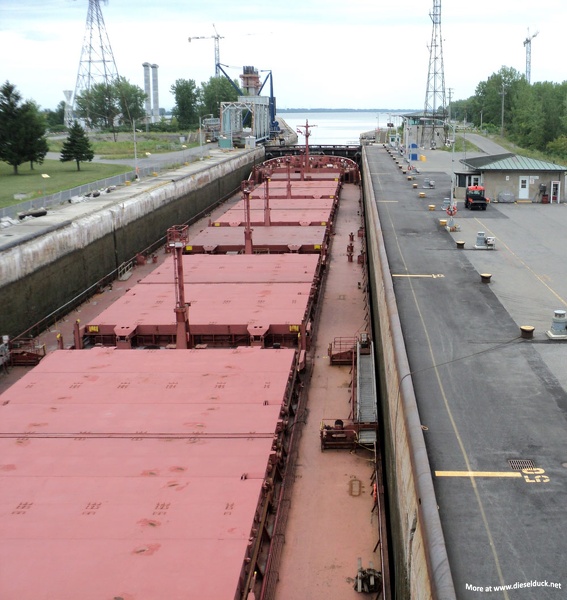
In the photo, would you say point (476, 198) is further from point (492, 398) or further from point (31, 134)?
point (31, 134)

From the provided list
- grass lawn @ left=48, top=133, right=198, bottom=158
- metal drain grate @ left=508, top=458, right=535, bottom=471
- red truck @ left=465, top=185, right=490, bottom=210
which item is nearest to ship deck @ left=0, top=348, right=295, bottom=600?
metal drain grate @ left=508, top=458, right=535, bottom=471

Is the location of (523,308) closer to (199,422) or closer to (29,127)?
(199,422)

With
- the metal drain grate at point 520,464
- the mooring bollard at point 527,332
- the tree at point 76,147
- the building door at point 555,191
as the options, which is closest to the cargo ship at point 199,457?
the metal drain grate at point 520,464

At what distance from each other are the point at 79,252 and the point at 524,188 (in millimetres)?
28201

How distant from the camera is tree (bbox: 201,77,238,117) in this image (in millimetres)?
174750

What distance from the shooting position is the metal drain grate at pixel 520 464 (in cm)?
1366

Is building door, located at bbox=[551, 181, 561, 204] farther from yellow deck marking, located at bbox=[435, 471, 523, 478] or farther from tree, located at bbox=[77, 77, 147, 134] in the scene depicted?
tree, located at bbox=[77, 77, 147, 134]

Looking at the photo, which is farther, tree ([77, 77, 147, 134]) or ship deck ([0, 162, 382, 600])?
tree ([77, 77, 147, 134])

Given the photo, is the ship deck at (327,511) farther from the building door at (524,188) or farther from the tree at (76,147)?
the tree at (76,147)

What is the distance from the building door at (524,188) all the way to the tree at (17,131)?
44380mm

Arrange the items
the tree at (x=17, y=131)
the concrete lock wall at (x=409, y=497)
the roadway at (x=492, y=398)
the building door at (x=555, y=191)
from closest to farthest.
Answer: the concrete lock wall at (x=409, y=497) < the roadway at (x=492, y=398) < the building door at (x=555, y=191) < the tree at (x=17, y=131)

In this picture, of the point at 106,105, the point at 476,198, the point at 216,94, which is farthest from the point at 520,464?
the point at 216,94

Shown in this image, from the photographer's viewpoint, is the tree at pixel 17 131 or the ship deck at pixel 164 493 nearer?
the ship deck at pixel 164 493

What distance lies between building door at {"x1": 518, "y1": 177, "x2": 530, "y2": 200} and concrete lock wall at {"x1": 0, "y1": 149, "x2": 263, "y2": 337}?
25058mm
